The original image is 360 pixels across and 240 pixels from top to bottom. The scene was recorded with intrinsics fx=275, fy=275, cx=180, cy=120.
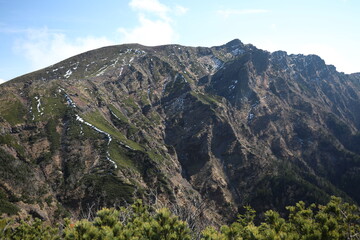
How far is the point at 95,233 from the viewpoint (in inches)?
587

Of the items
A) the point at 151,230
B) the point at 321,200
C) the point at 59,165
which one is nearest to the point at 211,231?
the point at 151,230

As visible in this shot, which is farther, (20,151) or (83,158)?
(83,158)

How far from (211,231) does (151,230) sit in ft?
12.7

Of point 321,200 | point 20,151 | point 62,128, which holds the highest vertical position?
point 62,128

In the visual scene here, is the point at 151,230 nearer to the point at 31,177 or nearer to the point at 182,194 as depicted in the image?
the point at 31,177

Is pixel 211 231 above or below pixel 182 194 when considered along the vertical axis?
above

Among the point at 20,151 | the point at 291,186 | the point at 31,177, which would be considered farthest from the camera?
the point at 291,186

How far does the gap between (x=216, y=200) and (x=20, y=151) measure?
126526 millimetres

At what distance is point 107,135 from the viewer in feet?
616

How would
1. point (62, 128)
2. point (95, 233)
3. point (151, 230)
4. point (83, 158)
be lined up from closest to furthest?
point (95, 233), point (151, 230), point (83, 158), point (62, 128)

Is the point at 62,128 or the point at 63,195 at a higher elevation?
the point at 62,128

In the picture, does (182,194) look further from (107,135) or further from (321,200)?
(321,200)

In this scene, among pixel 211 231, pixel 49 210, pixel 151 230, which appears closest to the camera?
pixel 151 230

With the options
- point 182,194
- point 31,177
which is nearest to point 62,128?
point 31,177
